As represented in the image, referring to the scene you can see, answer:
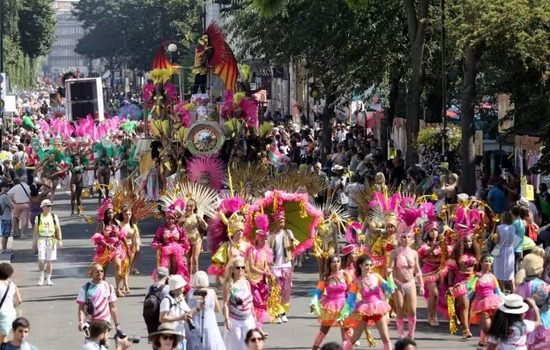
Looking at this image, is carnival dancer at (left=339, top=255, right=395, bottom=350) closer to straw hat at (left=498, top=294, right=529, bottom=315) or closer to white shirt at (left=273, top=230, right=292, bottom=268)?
straw hat at (left=498, top=294, right=529, bottom=315)

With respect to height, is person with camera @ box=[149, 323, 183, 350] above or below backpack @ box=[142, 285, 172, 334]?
above

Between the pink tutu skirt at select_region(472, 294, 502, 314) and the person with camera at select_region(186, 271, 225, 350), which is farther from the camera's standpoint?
the pink tutu skirt at select_region(472, 294, 502, 314)

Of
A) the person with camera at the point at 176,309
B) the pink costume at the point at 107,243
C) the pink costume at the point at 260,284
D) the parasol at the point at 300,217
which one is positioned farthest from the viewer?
the pink costume at the point at 107,243

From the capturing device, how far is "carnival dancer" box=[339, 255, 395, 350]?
1619 cm

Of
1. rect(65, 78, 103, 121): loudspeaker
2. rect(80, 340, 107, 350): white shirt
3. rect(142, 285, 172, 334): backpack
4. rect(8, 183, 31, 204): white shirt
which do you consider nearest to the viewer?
rect(80, 340, 107, 350): white shirt

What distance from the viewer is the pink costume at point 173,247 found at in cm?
2034

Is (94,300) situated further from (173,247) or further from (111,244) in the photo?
(111,244)

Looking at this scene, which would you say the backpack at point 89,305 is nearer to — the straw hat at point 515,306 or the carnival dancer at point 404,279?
the carnival dancer at point 404,279

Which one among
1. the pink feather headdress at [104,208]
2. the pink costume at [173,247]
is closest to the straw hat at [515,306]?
A: the pink costume at [173,247]

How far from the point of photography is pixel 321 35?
37844mm

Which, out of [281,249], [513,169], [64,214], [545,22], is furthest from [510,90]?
[64,214]

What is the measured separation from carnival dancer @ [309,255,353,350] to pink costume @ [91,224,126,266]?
5.90m

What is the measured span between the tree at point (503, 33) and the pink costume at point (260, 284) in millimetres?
9635

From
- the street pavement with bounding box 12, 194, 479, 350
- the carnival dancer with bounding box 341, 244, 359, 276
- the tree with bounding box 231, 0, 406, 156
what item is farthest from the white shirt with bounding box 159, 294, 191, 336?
the tree with bounding box 231, 0, 406, 156
